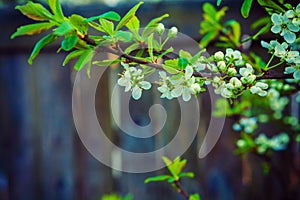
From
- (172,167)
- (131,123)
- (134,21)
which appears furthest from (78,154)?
(134,21)

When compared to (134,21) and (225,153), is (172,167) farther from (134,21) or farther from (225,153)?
(225,153)

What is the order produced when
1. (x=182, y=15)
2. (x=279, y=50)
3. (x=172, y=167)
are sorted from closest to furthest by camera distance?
(x=279, y=50)
(x=172, y=167)
(x=182, y=15)

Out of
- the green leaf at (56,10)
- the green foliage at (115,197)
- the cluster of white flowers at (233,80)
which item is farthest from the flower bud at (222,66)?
the green foliage at (115,197)

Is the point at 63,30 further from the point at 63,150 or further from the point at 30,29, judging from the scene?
the point at 63,150

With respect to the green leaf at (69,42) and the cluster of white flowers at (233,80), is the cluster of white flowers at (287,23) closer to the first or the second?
the cluster of white flowers at (233,80)

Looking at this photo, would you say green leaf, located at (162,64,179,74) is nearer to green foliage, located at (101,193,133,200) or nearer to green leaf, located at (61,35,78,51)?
green leaf, located at (61,35,78,51)
